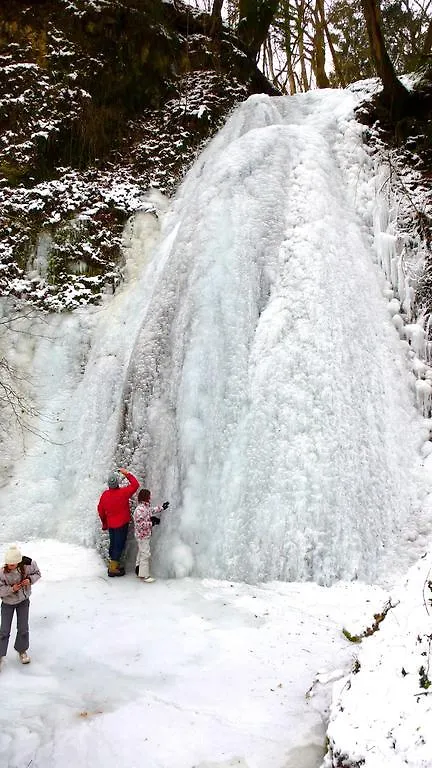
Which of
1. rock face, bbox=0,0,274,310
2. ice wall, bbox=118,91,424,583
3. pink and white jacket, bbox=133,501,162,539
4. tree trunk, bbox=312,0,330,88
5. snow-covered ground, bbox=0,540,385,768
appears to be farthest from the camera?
tree trunk, bbox=312,0,330,88

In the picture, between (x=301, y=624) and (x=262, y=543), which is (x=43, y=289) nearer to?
(x=262, y=543)

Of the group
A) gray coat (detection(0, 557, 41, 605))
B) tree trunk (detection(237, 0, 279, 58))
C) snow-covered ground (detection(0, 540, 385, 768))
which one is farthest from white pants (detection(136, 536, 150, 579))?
tree trunk (detection(237, 0, 279, 58))

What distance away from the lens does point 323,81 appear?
16.4m

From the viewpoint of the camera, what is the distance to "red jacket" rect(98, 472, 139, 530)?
6695 millimetres

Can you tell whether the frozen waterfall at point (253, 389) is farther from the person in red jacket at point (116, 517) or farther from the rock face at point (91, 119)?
the rock face at point (91, 119)

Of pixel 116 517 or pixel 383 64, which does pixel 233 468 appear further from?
pixel 383 64

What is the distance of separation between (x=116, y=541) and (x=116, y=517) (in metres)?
0.29

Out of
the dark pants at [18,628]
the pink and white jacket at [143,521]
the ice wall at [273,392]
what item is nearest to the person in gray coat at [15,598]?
the dark pants at [18,628]

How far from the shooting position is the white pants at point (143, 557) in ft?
21.2

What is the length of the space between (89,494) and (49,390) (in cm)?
217

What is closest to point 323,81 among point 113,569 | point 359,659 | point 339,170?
point 339,170

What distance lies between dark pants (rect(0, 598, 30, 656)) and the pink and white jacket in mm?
1871

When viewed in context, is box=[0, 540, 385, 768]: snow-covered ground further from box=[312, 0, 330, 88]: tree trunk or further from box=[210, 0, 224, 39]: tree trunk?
box=[312, 0, 330, 88]: tree trunk

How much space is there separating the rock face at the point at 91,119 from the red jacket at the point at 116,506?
4.21m
